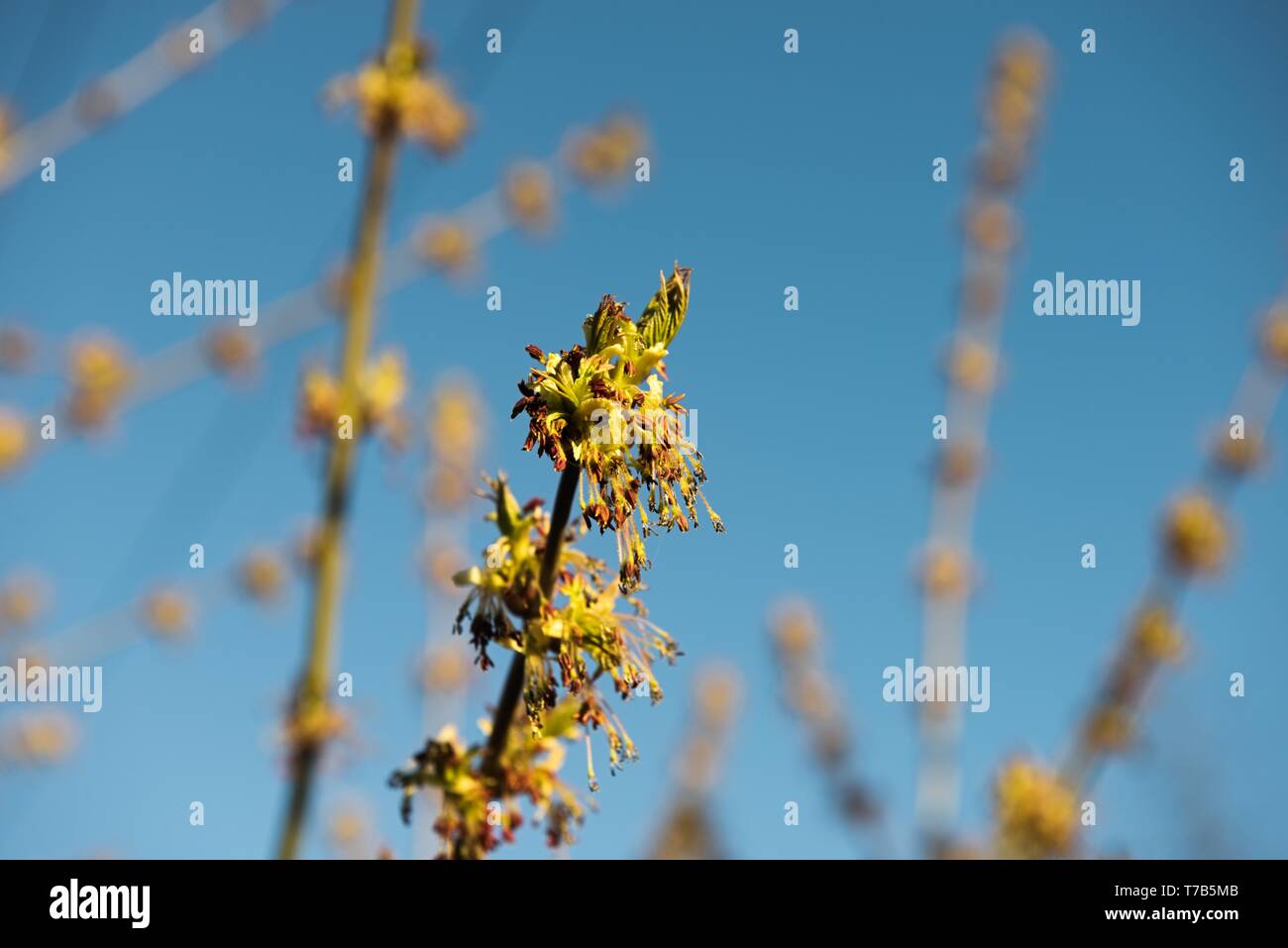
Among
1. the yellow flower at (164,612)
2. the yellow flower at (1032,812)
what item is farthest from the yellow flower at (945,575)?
the yellow flower at (164,612)

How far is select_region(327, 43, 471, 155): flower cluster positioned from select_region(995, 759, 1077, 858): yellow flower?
5134 millimetres

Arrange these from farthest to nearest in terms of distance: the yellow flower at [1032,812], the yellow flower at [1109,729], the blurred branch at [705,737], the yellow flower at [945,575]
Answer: the blurred branch at [705,737]
the yellow flower at [945,575]
the yellow flower at [1109,729]
the yellow flower at [1032,812]

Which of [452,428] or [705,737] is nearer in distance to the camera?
[452,428]

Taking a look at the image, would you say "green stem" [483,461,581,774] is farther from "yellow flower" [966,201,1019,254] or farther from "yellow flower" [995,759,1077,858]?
"yellow flower" [966,201,1019,254]

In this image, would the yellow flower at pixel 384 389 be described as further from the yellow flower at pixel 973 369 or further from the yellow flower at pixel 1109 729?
the yellow flower at pixel 973 369

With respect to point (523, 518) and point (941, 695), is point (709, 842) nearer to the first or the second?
point (941, 695)

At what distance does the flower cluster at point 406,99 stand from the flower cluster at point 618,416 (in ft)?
10.7

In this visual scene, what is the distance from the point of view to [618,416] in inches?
81.7

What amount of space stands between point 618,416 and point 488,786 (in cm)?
85

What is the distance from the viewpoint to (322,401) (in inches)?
181

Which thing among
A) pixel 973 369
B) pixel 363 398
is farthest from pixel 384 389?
pixel 973 369

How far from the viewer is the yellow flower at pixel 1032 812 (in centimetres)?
668

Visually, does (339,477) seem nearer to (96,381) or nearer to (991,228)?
(96,381)
